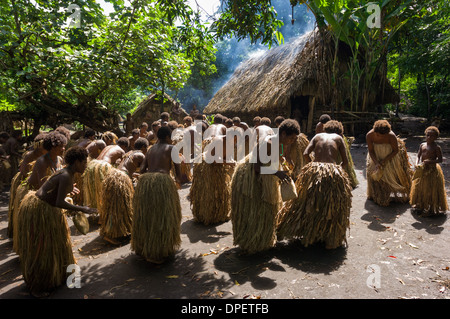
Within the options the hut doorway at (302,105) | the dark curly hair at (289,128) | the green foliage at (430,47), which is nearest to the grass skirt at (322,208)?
the dark curly hair at (289,128)

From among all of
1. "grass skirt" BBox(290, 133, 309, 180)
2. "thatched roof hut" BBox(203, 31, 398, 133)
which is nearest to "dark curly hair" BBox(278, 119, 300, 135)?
"grass skirt" BBox(290, 133, 309, 180)

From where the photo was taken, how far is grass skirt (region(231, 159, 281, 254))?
3.39m

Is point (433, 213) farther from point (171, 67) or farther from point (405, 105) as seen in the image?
point (405, 105)

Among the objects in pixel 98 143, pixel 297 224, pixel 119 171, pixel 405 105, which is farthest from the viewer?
pixel 405 105

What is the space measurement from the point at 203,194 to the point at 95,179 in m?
1.82

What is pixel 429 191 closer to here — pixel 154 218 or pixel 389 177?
pixel 389 177

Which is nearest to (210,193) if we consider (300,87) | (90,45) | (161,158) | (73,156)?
(161,158)

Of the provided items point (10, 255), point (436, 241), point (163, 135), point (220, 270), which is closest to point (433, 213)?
point (436, 241)

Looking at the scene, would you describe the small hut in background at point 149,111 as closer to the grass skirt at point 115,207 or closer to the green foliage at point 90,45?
the green foliage at point 90,45

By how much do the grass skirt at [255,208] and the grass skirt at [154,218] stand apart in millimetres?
813

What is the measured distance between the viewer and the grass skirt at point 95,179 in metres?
4.79

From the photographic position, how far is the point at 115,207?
4098 mm

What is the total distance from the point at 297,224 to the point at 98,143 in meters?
3.93

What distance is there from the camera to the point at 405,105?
23.6m
